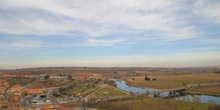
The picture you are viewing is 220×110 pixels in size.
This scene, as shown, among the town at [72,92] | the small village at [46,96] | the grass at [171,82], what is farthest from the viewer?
the grass at [171,82]

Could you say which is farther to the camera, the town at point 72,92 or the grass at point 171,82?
the grass at point 171,82

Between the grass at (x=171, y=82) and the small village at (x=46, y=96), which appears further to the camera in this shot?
the grass at (x=171, y=82)

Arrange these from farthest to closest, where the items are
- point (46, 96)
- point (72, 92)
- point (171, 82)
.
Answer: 1. point (171, 82)
2. point (72, 92)
3. point (46, 96)

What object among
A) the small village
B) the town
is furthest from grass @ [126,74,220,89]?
the small village

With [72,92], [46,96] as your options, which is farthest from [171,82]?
[46,96]

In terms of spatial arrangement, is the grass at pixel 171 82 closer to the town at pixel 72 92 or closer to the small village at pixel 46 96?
the town at pixel 72 92

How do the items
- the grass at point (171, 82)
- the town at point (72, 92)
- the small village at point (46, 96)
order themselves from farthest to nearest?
1. the grass at point (171, 82)
2. the town at point (72, 92)
3. the small village at point (46, 96)

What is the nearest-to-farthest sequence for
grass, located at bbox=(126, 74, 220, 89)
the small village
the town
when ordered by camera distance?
1. the small village
2. the town
3. grass, located at bbox=(126, 74, 220, 89)

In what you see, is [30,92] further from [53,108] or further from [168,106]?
[168,106]

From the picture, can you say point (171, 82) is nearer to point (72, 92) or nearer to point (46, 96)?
point (72, 92)

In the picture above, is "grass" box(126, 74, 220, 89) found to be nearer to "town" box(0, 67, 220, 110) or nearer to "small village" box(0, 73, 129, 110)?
"town" box(0, 67, 220, 110)

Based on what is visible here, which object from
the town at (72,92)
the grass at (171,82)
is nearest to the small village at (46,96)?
the town at (72,92)
